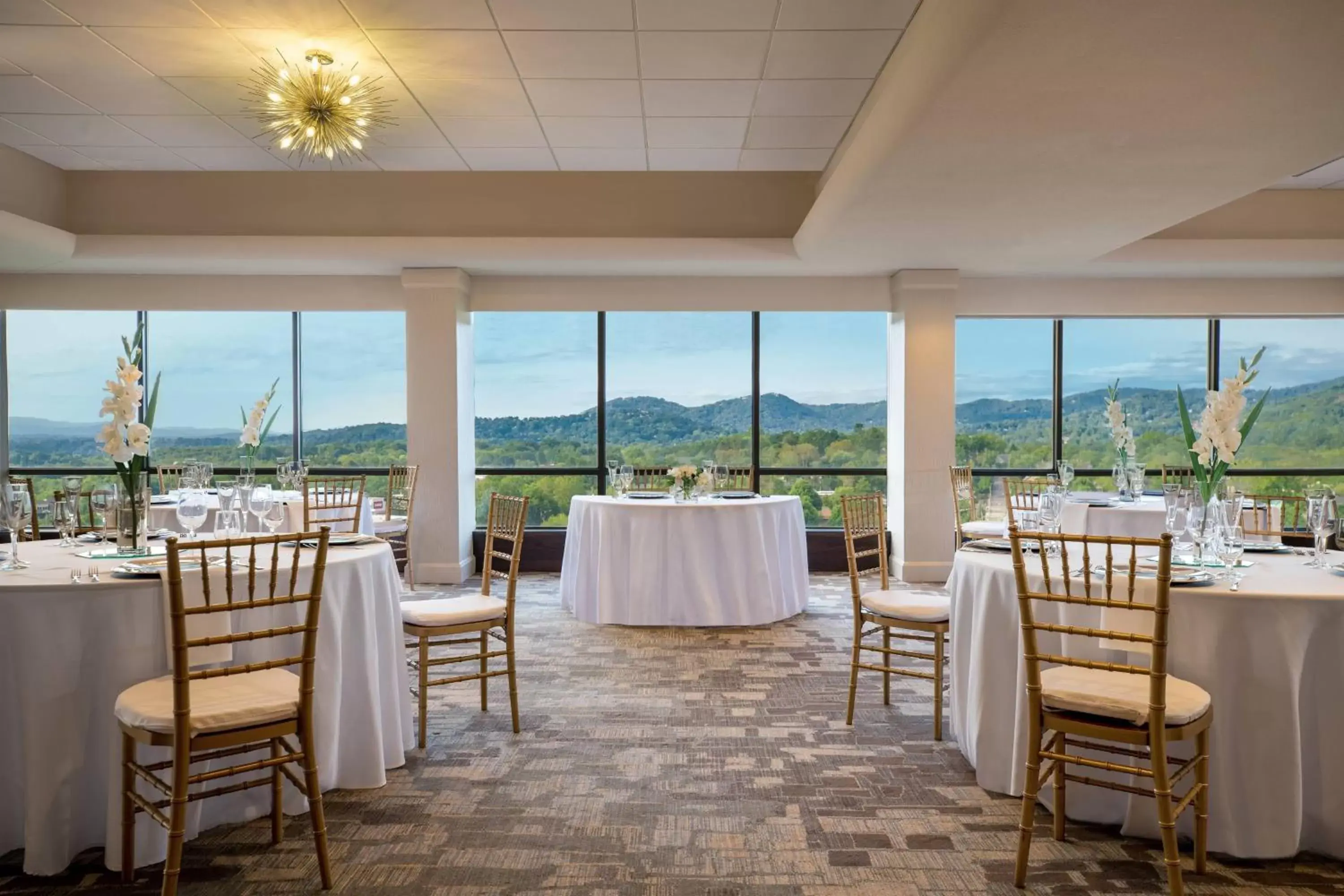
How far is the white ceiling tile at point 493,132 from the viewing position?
18.6 feet

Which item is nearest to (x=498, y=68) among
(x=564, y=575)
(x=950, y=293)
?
(x=564, y=575)

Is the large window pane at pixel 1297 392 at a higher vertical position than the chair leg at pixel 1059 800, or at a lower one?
higher

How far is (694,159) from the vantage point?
21.8 feet

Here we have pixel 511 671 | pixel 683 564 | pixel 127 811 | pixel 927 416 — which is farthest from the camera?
pixel 927 416

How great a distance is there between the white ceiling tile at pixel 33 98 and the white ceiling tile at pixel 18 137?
12.6 inches

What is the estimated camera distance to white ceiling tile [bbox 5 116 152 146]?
18.6 ft

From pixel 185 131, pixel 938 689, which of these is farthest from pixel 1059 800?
pixel 185 131

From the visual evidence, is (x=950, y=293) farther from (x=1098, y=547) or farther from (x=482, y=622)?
(x=482, y=622)

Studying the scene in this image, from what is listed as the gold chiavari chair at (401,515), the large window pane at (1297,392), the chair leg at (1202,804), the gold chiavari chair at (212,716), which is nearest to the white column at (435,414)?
the gold chiavari chair at (401,515)

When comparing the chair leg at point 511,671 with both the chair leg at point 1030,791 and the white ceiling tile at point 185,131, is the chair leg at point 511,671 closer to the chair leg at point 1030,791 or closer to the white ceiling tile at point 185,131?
the chair leg at point 1030,791

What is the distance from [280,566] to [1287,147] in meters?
4.78

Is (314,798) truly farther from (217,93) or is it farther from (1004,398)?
(1004,398)

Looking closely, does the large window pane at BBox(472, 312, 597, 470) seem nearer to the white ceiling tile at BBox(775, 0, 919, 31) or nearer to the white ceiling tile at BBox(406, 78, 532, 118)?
the white ceiling tile at BBox(406, 78, 532, 118)

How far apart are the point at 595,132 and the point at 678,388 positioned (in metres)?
3.36
